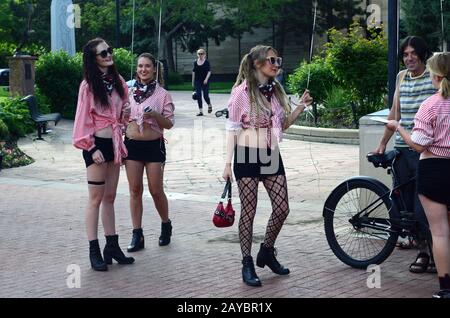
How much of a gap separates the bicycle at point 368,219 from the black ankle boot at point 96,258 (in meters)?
1.87

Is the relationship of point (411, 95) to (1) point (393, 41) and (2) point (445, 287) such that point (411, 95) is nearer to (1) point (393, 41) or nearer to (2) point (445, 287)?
(1) point (393, 41)

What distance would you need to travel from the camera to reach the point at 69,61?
69.3 feet

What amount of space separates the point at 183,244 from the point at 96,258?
46.3 inches

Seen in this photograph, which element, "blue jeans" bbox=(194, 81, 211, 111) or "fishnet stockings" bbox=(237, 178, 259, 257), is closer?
"fishnet stockings" bbox=(237, 178, 259, 257)

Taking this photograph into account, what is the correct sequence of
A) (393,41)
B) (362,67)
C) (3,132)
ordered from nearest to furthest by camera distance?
(393,41) < (3,132) < (362,67)

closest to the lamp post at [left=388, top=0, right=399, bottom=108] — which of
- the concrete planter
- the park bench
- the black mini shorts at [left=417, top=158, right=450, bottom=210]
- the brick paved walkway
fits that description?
the brick paved walkway

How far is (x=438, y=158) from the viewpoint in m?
5.93

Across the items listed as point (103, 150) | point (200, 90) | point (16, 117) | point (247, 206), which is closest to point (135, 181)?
point (103, 150)

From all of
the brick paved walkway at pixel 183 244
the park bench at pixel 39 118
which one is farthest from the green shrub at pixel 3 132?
the park bench at pixel 39 118

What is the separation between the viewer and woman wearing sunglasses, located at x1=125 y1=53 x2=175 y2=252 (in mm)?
7699

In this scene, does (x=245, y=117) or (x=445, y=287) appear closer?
(x=445, y=287)

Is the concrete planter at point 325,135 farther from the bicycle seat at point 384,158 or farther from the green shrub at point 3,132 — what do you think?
the bicycle seat at point 384,158

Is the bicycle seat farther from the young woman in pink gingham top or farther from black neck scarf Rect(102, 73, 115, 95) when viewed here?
black neck scarf Rect(102, 73, 115, 95)

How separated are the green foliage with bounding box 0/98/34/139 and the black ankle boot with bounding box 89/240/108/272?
9620 mm
